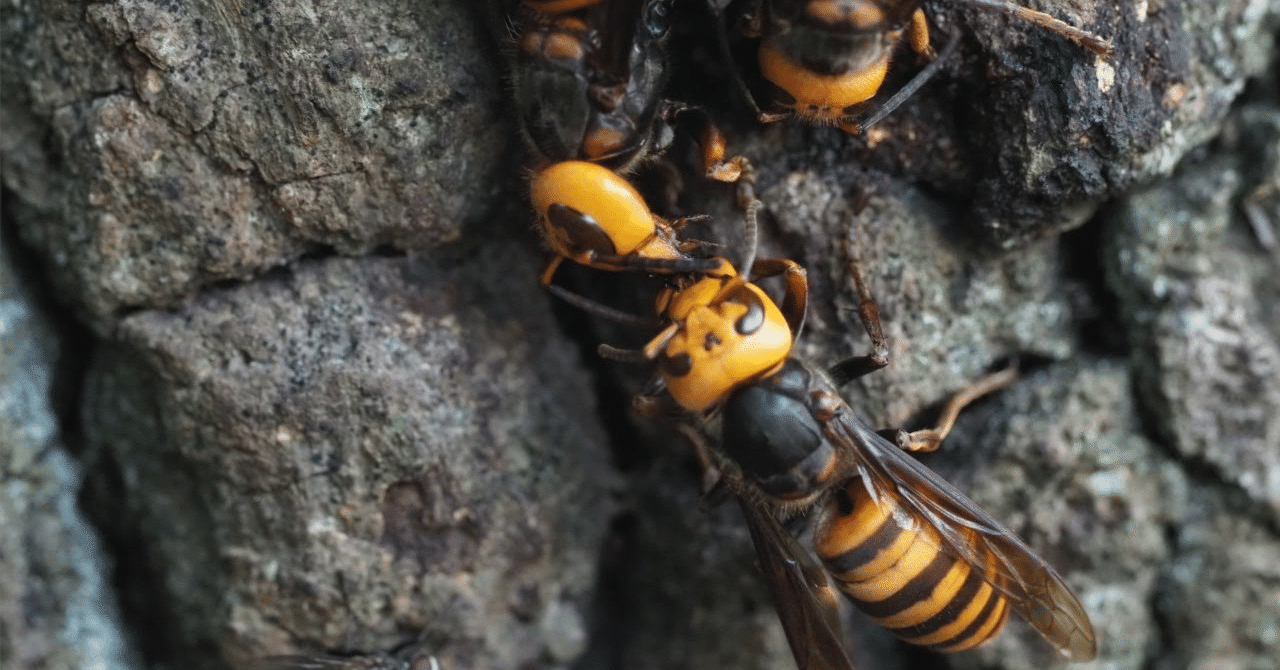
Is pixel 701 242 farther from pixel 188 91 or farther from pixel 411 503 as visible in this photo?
pixel 188 91

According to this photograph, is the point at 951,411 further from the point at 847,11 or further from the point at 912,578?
the point at 847,11

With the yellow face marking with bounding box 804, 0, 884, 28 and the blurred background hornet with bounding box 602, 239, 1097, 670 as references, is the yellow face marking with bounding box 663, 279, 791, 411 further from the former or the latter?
the yellow face marking with bounding box 804, 0, 884, 28

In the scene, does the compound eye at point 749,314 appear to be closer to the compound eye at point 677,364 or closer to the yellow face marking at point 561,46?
the compound eye at point 677,364

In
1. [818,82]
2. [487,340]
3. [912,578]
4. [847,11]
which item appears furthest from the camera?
[487,340]

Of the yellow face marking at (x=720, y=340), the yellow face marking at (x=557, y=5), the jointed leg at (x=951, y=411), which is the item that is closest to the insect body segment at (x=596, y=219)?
the yellow face marking at (x=720, y=340)

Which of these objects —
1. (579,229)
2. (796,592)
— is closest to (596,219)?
(579,229)

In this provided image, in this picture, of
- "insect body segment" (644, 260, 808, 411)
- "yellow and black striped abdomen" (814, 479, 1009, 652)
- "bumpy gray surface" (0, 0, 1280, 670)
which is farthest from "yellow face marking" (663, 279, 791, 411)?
"yellow and black striped abdomen" (814, 479, 1009, 652)

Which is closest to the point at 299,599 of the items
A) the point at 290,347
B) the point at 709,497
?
the point at 290,347
